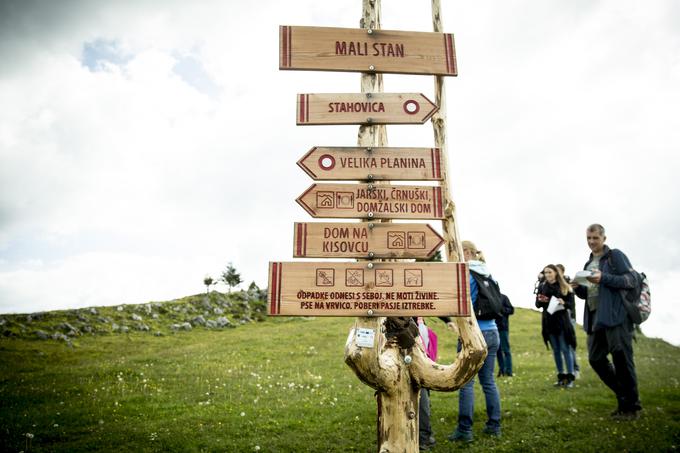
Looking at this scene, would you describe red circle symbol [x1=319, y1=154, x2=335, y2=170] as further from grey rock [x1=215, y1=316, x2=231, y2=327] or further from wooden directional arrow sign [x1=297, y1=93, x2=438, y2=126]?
grey rock [x1=215, y1=316, x2=231, y2=327]

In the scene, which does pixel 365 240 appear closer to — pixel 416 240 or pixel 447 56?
pixel 416 240

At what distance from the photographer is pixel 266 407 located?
11.0m

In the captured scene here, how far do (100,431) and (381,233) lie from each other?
25.0 feet

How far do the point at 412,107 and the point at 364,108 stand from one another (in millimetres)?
653

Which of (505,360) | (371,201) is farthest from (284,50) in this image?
(505,360)

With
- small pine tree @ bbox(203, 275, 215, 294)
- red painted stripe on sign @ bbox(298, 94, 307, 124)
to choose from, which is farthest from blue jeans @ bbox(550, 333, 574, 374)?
small pine tree @ bbox(203, 275, 215, 294)

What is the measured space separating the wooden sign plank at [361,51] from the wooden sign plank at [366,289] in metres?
2.80

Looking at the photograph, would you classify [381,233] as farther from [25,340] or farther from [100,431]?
[25,340]

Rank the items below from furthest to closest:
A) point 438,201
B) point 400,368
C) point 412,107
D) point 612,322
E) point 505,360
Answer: point 505,360
point 612,322
point 412,107
point 438,201
point 400,368

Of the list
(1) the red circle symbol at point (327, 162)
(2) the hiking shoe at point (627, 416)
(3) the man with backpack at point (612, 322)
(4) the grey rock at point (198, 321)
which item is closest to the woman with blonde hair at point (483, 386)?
(3) the man with backpack at point (612, 322)

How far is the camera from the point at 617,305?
8766mm

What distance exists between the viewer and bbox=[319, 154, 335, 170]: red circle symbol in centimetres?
595

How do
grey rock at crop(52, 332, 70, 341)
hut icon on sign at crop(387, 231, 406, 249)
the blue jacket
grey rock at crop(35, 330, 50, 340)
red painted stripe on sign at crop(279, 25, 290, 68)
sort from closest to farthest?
hut icon on sign at crop(387, 231, 406, 249) < red painted stripe on sign at crop(279, 25, 290, 68) < the blue jacket < grey rock at crop(52, 332, 70, 341) < grey rock at crop(35, 330, 50, 340)

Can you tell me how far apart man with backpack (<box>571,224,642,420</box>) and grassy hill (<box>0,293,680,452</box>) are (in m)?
0.65
